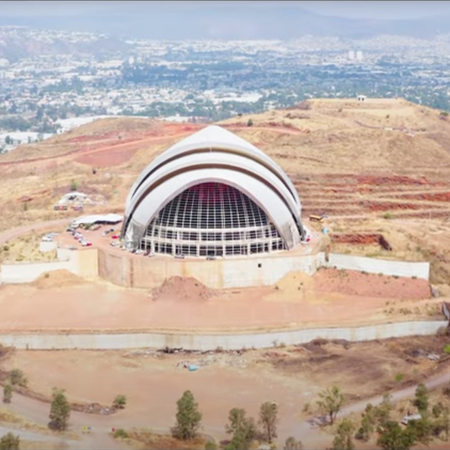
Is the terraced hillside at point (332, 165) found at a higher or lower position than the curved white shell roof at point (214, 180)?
higher

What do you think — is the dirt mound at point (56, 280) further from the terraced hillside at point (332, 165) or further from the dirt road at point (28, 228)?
the terraced hillside at point (332, 165)

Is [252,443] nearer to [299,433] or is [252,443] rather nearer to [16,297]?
[299,433]

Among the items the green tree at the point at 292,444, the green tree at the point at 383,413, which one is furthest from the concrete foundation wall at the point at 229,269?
the green tree at the point at 292,444

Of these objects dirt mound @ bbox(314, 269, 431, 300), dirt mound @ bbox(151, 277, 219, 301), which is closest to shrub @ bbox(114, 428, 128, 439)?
dirt mound @ bbox(151, 277, 219, 301)

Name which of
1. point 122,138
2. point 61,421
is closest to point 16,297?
point 61,421

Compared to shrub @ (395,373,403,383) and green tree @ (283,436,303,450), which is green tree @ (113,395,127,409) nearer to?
green tree @ (283,436,303,450)

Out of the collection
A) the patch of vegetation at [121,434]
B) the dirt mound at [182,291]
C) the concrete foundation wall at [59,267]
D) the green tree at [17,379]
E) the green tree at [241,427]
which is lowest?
the patch of vegetation at [121,434]

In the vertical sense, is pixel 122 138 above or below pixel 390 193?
above
